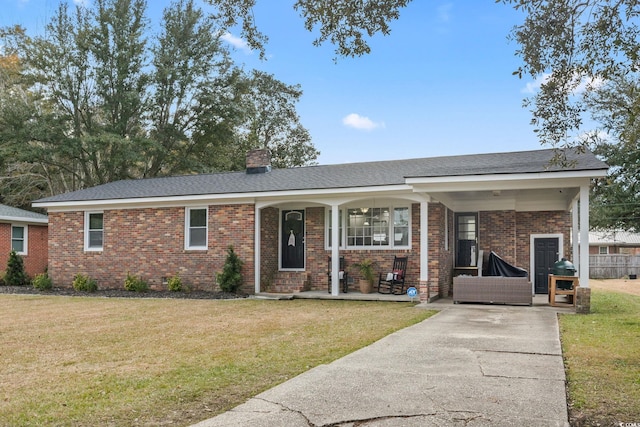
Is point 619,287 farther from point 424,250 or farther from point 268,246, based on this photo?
point 268,246

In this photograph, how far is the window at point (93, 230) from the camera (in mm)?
18109

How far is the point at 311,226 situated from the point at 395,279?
3.09m

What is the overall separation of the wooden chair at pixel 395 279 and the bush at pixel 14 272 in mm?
13048

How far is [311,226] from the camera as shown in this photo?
54.3 ft

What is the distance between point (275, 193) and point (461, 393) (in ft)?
35.0

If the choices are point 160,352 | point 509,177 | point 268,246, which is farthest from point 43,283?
point 509,177

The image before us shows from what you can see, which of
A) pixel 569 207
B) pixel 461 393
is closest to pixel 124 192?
pixel 569 207

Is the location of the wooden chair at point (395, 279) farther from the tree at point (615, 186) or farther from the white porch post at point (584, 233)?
the tree at point (615, 186)

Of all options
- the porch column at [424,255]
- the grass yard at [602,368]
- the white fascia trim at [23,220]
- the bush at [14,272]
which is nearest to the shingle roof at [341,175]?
the porch column at [424,255]

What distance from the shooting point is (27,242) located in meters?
22.2

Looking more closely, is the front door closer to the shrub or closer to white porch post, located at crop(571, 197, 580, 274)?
the shrub

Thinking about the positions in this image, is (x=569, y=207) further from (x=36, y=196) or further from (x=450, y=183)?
(x=36, y=196)

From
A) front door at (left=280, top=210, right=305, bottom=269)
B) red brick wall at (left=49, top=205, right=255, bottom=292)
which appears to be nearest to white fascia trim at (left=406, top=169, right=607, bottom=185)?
front door at (left=280, top=210, right=305, bottom=269)

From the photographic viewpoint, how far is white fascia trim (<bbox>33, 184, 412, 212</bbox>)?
14.3 meters
